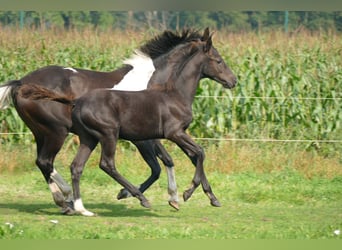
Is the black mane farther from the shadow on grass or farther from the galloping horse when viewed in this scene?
the shadow on grass

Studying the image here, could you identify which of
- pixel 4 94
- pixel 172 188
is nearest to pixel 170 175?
pixel 172 188

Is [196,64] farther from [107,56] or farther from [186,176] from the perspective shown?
[107,56]

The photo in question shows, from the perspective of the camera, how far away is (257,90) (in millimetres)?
14062

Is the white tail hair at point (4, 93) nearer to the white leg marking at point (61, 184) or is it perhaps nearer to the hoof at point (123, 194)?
the white leg marking at point (61, 184)

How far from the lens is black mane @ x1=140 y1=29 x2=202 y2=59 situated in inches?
414

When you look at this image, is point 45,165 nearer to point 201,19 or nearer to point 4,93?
point 4,93

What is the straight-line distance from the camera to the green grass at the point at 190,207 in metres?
8.16

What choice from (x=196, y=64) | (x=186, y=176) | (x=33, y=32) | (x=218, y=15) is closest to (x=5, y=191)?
(x=186, y=176)

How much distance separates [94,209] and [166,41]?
235cm

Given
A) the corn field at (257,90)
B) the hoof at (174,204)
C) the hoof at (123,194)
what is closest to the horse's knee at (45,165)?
the hoof at (123,194)

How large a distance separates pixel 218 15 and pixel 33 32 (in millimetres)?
6633

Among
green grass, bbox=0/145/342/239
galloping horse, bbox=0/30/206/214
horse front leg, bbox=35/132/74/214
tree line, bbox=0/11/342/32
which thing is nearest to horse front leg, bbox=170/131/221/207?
green grass, bbox=0/145/342/239

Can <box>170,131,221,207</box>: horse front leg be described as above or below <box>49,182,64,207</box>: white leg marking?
above

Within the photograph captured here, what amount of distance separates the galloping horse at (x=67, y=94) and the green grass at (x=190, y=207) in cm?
38
